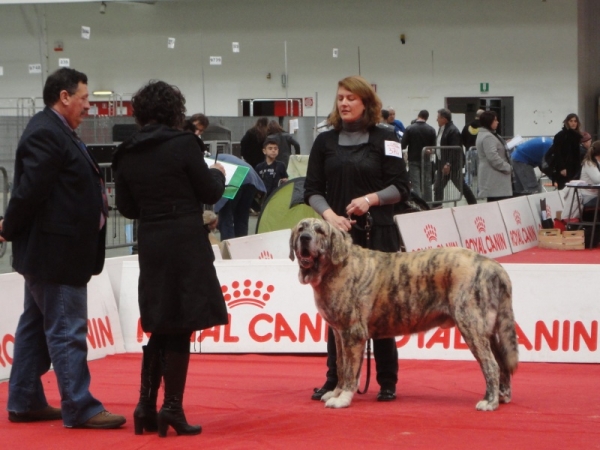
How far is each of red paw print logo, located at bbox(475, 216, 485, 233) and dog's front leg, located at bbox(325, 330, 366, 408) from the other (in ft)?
23.9

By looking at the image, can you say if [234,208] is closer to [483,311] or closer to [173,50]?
[483,311]

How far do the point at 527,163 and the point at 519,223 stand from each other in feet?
10.0

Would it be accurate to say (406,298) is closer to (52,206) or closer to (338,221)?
(338,221)

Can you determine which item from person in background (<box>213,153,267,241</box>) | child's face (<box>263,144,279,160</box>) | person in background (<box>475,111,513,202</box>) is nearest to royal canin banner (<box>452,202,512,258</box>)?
person in background (<box>475,111,513,202</box>)

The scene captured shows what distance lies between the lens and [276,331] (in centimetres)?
667

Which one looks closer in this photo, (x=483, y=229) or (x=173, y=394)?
(x=173, y=394)

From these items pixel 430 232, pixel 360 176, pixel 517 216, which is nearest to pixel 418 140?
pixel 517 216

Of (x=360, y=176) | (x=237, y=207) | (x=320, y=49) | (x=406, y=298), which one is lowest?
(x=406, y=298)

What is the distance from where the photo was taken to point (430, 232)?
10477 millimetres

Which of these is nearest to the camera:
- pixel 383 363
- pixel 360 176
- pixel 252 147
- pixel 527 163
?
pixel 360 176

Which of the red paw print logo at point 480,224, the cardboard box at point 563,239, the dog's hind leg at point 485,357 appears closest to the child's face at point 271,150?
the red paw print logo at point 480,224

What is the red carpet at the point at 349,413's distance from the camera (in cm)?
407

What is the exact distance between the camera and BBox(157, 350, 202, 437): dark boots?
13.5ft

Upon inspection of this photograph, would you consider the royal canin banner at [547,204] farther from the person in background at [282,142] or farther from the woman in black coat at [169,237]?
A: the woman in black coat at [169,237]
